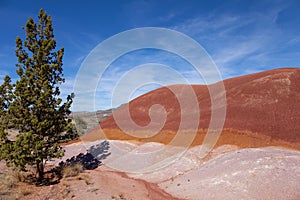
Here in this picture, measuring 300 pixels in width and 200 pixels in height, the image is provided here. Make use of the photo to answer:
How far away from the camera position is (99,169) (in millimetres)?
20906

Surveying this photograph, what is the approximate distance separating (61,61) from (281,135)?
20.0 metres

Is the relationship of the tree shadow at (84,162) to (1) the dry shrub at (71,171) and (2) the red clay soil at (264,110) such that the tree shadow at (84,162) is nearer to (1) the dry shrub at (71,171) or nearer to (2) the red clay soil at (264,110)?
(1) the dry shrub at (71,171)

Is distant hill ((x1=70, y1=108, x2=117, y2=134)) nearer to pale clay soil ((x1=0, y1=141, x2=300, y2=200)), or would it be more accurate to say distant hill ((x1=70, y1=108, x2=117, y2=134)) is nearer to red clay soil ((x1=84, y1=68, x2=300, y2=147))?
pale clay soil ((x1=0, y1=141, x2=300, y2=200))

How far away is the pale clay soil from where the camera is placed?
1235cm

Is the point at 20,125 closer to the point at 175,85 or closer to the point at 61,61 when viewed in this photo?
the point at 61,61

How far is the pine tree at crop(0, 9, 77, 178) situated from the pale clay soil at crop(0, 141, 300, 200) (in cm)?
232

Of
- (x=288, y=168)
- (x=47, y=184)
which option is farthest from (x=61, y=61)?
(x=288, y=168)

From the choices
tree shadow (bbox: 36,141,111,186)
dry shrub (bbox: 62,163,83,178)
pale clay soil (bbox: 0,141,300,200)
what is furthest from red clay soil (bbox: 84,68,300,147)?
dry shrub (bbox: 62,163,83,178)

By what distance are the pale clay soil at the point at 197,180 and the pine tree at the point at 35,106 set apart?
232 cm

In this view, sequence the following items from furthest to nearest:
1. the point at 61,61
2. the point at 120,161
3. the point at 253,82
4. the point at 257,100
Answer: the point at 253,82, the point at 257,100, the point at 120,161, the point at 61,61

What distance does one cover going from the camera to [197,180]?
15102mm

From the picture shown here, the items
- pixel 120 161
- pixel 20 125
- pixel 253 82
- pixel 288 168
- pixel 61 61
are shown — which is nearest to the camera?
pixel 288 168

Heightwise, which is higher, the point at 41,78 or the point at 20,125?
the point at 41,78

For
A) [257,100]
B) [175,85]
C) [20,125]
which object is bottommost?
[20,125]
